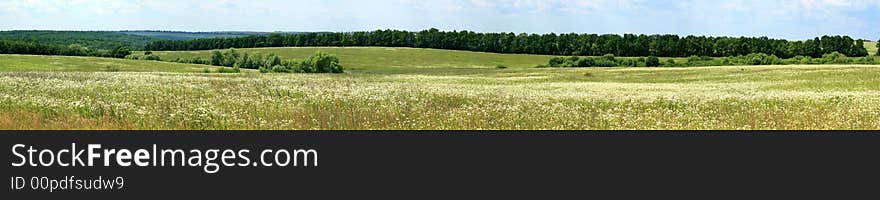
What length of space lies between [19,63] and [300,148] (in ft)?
249

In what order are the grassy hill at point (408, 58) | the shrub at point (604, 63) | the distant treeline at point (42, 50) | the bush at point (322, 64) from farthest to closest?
the grassy hill at point (408, 58) → the distant treeline at point (42, 50) → the shrub at point (604, 63) → the bush at point (322, 64)

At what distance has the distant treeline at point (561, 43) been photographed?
424 feet

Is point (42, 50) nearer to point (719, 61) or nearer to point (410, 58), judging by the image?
point (410, 58)

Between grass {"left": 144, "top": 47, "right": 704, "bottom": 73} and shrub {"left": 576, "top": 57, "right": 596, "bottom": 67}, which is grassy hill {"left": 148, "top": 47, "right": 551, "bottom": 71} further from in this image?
shrub {"left": 576, "top": 57, "right": 596, "bottom": 67}

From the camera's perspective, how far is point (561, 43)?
143500 millimetres

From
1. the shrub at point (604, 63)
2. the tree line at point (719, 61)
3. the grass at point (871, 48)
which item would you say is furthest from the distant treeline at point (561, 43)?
the shrub at point (604, 63)

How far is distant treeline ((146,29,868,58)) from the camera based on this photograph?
129375 millimetres

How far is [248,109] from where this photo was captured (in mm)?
15766

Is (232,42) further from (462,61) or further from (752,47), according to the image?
(752,47)

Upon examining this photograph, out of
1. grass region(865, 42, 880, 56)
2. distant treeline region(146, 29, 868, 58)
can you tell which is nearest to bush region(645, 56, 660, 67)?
distant treeline region(146, 29, 868, 58)

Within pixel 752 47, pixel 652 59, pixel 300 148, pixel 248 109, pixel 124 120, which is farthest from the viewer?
pixel 752 47

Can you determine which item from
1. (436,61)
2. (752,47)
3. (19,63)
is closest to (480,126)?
(19,63)

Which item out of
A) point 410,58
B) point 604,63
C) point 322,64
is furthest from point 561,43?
point 322,64

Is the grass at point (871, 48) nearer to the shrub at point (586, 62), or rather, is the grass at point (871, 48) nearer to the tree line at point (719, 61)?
the tree line at point (719, 61)
